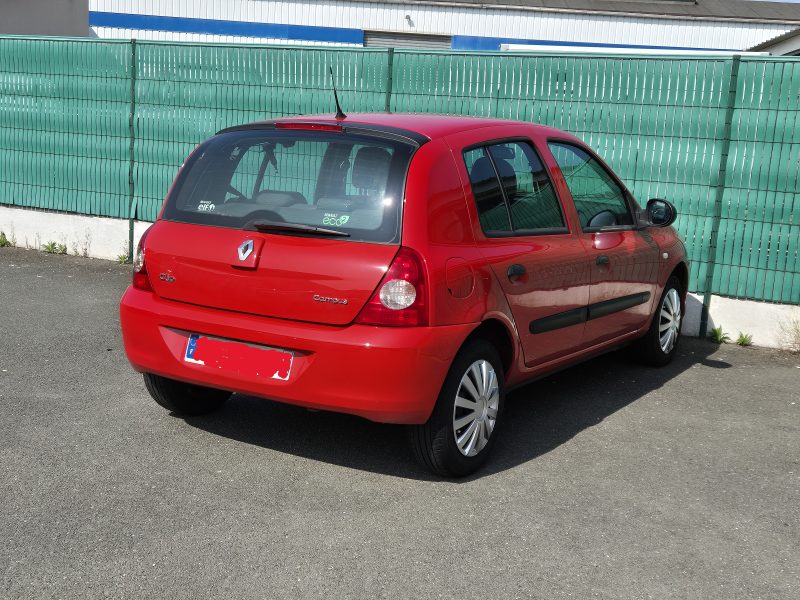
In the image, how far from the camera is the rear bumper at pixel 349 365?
4555mm

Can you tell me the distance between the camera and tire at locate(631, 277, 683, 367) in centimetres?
741

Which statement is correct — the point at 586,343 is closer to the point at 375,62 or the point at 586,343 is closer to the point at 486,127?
the point at 486,127

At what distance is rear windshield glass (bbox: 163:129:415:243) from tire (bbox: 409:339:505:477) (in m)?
0.75

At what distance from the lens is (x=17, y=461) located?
4.98 metres

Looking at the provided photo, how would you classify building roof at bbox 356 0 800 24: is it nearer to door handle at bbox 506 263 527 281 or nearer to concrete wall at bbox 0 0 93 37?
concrete wall at bbox 0 0 93 37

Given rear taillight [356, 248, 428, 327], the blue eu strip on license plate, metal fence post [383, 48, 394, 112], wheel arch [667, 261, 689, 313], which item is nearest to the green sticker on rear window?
rear taillight [356, 248, 428, 327]

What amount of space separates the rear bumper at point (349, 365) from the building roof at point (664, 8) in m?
21.4

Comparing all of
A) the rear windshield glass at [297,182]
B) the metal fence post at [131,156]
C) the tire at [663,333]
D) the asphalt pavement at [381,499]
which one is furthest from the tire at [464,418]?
the metal fence post at [131,156]

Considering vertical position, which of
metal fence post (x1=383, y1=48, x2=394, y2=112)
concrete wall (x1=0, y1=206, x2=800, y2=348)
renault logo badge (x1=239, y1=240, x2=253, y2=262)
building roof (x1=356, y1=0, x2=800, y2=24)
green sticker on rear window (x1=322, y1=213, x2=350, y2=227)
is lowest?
concrete wall (x1=0, y1=206, x2=800, y2=348)

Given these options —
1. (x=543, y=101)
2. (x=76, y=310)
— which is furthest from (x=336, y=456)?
(x=543, y=101)

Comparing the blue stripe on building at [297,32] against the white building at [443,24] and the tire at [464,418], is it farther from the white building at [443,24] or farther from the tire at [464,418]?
the tire at [464,418]

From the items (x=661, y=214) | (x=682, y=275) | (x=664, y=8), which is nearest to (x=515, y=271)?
(x=661, y=214)

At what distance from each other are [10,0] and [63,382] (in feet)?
75.5

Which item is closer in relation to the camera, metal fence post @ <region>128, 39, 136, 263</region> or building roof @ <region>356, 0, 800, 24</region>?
metal fence post @ <region>128, 39, 136, 263</region>
